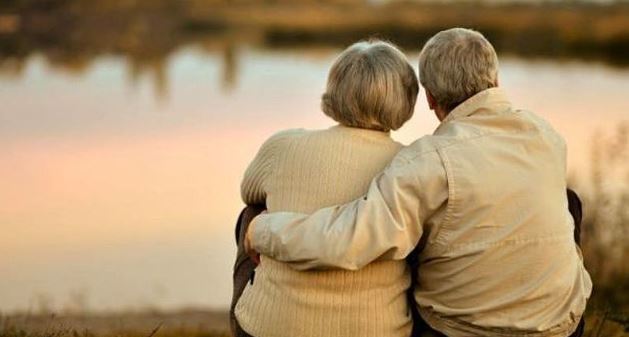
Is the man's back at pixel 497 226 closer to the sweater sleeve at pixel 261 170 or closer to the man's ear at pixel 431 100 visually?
the man's ear at pixel 431 100

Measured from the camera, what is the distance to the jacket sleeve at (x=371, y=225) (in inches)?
136

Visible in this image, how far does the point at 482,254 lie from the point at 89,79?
15527 millimetres

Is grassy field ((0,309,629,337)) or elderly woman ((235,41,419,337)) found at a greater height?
elderly woman ((235,41,419,337))

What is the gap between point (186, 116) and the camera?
15469 millimetres

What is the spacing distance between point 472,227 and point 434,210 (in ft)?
0.35

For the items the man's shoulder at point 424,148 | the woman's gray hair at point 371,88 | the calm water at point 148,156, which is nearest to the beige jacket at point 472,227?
the man's shoulder at point 424,148

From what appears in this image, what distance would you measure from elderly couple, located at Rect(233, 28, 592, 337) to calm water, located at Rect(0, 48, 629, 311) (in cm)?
364

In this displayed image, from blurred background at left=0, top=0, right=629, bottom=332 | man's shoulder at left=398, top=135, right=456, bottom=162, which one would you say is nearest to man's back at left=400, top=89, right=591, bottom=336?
man's shoulder at left=398, top=135, right=456, bottom=162

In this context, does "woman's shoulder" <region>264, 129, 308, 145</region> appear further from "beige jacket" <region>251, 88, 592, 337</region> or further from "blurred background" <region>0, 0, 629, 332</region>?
"blurred background" <region>0, 0, 629, 332</region>

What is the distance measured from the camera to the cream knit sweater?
360 centimetres

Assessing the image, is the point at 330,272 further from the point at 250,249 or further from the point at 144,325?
the point at 144,325

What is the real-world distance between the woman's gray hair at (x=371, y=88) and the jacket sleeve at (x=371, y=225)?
0.51ft

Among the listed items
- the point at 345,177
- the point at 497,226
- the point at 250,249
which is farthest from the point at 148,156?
the point at 497,226

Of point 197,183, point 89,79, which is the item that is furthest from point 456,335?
point 89,79
